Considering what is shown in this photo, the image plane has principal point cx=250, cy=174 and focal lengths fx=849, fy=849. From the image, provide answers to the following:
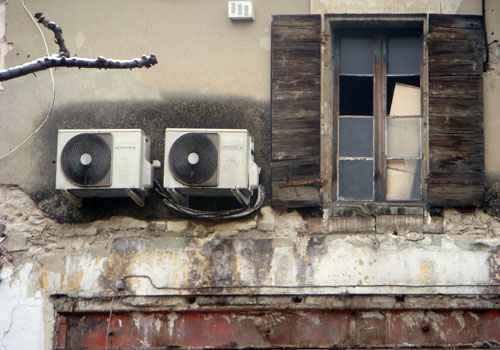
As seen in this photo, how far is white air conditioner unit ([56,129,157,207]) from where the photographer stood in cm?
742

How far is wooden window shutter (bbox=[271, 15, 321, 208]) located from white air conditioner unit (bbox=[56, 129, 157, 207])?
4.07ft

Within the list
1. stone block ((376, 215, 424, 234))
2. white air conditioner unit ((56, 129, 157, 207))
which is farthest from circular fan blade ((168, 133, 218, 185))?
stone block ((376, 215, 424, 234))

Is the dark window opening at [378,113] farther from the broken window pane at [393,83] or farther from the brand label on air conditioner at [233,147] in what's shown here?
the brand label on air conditioner at [233,147]

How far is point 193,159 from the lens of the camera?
731cm

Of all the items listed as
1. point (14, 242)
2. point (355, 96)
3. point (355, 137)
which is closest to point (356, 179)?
point (355, 137)

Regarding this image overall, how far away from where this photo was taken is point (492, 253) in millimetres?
7449

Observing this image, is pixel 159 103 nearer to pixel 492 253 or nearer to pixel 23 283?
pixel 23 283

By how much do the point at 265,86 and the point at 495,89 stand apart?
82.6 inches

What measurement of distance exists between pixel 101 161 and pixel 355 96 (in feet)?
8.04

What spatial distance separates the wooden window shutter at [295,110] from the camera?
7656 millimetres

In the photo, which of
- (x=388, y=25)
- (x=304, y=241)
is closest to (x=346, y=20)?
(x=388, y=25)

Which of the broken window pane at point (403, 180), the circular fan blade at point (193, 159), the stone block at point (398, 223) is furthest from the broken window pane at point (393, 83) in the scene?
the circular fan blade at point (193, 159)

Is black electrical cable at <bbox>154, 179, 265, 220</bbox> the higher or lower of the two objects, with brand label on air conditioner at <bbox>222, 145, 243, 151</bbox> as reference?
lower

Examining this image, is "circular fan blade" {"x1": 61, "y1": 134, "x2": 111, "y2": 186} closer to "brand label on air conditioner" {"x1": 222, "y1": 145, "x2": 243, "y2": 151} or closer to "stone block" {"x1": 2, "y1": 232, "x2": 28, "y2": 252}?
"stone block" {"x1": 2, "y1": 232, "x2": 28, "y2": 252}
